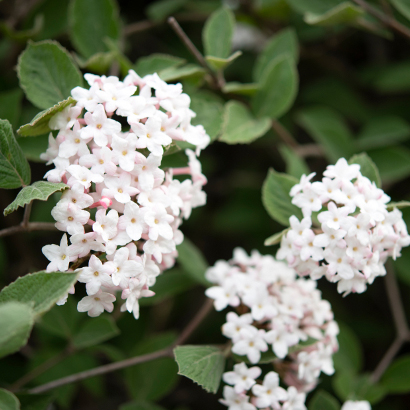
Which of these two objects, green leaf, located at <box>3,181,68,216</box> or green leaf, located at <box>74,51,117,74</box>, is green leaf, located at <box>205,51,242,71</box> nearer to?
green leaf, located at <box>74,51,117,74</box>

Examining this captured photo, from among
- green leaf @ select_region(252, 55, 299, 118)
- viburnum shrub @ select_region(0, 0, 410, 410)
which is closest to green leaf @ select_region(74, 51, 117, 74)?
viburnum shrub @ select_region(0, 0, 410, 410)

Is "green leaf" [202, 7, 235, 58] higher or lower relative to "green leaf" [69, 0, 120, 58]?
lower

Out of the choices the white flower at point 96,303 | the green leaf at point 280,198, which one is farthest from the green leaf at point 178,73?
the white flower at point 96,303

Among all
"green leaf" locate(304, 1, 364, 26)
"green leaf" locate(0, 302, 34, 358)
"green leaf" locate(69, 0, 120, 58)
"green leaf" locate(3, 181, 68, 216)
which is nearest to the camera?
"green leaf" locate(0, 302, 34, 358)

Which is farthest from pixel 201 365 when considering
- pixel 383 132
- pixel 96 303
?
pixel 383 132

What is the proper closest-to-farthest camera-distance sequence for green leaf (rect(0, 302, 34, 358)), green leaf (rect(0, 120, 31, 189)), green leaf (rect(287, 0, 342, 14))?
1. green leaf (rect(0, 302, 34, 358))
2. green leaf (rect(0, 120, 31, 189))
3. green leaf (rect(287, 0, 342, 14))

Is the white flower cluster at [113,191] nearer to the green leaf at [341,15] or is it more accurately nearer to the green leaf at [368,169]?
the green leaf at [368,169]

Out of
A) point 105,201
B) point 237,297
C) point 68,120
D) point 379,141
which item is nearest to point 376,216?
point 237,297

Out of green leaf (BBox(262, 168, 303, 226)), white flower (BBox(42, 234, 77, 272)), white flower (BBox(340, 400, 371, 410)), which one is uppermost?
white flower (BBox(42, 234, 77, 272))

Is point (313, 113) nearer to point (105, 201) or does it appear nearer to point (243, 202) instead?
point (243, 202)

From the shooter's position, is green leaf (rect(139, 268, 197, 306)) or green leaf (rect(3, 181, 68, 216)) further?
green leaf (rect(139, 268, 197, 306))
